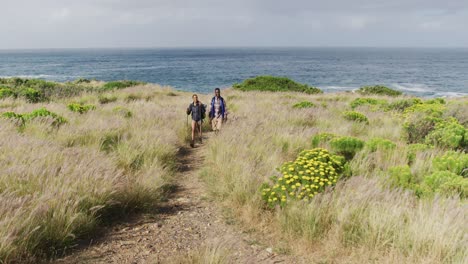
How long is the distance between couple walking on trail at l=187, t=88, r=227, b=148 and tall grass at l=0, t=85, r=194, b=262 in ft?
7.39

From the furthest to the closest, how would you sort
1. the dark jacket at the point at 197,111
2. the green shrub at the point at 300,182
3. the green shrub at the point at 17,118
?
the dark jacket at the point at 197,111, the green shrub at the point at 17,118, the green shrub at the point at 300,182

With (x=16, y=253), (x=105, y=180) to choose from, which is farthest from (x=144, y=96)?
(x=16, y=253)

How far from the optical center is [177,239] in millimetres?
4055

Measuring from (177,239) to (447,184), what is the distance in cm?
423

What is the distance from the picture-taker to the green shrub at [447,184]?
4727mm

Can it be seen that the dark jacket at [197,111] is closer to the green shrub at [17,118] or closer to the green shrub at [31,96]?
the green shrub at [17,118]

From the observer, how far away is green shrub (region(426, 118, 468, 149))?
25.1ft

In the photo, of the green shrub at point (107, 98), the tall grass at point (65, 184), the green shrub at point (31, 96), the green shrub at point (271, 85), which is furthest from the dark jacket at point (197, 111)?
the green shrub at point (271, 85)

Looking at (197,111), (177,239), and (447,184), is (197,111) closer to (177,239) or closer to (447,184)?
(177,239)

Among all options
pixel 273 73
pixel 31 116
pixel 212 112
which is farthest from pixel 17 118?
pixel 273 73

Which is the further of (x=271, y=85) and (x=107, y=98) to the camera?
(x=271, y=85)

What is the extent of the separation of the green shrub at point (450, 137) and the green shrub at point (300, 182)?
4375mm

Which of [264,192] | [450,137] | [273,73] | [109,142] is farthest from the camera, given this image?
[273,73]

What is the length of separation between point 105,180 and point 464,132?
8653mm
